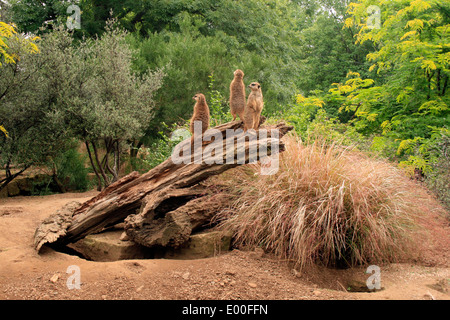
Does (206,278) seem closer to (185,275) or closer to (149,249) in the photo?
(185,275)

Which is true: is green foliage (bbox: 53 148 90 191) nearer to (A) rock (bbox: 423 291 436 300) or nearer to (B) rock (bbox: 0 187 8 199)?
(B) rock (bbox: 0 187 8 199)

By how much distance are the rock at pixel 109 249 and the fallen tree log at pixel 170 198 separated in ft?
0.49

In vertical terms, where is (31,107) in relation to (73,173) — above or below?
above

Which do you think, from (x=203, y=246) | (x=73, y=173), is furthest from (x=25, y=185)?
(x=203, y=246)

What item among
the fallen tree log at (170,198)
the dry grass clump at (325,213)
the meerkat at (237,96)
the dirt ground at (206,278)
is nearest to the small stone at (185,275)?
the dirt ground at (206,278)

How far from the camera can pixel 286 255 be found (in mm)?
3871

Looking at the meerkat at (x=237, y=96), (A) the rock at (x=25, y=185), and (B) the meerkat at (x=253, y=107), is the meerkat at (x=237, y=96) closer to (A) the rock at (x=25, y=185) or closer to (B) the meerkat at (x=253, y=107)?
(B) the meerkat at (x=253, y=107)

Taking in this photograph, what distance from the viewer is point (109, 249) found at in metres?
4.14

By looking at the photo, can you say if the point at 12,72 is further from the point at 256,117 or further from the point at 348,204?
the point at 348,204

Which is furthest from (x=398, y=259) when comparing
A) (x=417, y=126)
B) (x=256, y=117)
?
(x=417, y=126)

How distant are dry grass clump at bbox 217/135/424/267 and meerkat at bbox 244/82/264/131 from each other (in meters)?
0.74

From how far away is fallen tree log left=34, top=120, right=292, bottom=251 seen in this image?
3.89 meters

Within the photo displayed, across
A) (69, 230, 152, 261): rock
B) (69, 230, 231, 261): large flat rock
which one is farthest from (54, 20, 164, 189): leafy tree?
(69, 230, 231, 261): large flat rock

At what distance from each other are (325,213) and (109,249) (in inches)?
102
